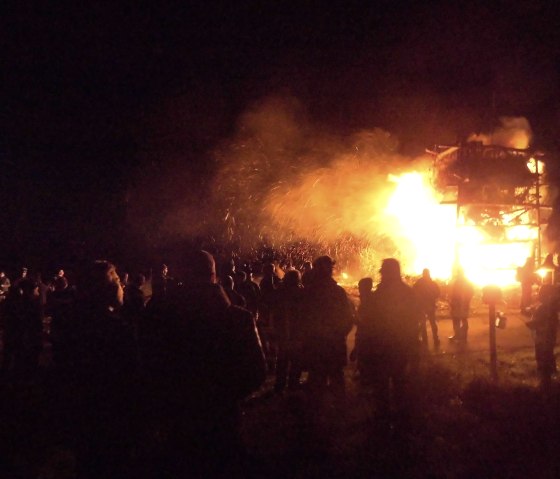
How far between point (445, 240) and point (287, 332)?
13417 mm

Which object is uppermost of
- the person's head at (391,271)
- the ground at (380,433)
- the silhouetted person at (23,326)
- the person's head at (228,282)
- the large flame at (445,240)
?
the large flame at (445,240)

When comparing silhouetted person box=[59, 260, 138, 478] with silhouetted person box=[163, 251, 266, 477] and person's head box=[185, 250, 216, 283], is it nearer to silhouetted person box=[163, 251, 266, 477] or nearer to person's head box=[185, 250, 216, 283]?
silhouetted person box=[163, 251, 266, 477]

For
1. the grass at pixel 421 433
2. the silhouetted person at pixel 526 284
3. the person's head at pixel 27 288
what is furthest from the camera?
the silhouetted person at pixel 526 284

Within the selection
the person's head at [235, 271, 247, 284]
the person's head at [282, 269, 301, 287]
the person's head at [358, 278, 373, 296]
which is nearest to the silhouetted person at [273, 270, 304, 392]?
the person's head at [282, 269, 301, 287]

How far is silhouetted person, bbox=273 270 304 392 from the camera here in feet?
20.7

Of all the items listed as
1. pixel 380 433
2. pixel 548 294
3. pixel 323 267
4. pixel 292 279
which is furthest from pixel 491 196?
pixel 380 433

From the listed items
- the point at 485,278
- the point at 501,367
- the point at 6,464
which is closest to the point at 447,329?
the point at 501,367

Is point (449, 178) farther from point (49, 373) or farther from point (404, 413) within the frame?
point (49, 373)

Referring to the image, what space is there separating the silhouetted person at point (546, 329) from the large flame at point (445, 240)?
9.36 metres

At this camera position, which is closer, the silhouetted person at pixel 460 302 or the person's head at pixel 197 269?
the person's head at pixel 197 269

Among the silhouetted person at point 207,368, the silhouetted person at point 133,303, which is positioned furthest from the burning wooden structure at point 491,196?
the silhouetted person at point 207,368

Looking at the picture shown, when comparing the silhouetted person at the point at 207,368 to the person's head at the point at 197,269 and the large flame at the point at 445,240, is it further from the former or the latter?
the large flame at the point at 445,240

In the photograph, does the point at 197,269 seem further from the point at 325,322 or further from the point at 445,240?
the point at 445,240

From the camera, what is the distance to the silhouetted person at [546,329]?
6.50 meters
